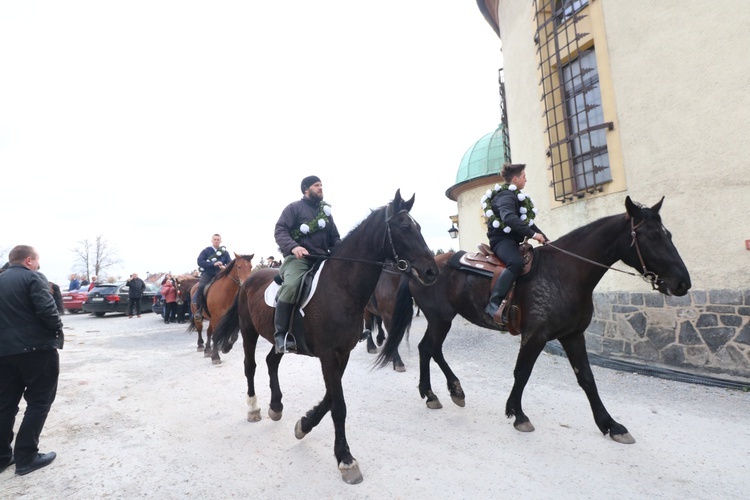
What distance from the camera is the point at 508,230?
4.35 meters

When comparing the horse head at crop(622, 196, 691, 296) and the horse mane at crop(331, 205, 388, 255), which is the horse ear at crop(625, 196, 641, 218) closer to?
the horse head at crop(622, 196, 691, 296)

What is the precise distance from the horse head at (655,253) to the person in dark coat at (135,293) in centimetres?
1896

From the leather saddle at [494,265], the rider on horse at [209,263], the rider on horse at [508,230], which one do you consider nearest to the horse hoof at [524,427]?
the leather saddle at [494,265]

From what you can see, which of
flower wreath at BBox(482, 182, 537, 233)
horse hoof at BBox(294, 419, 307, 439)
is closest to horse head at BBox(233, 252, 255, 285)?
horse hoof at BBox(294, 419, 307, 439)

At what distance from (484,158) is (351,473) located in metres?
13.6

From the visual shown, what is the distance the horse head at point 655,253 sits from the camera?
3486mm

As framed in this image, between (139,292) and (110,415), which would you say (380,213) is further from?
(139,292)

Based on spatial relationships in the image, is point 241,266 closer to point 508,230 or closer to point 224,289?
point 224,289

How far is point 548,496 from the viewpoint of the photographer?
8.89ft

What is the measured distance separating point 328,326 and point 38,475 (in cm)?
283

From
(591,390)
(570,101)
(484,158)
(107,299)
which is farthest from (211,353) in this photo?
(107,299)

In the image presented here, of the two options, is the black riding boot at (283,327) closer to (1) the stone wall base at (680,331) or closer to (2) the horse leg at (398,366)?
(2) the horse leg at (398,366)

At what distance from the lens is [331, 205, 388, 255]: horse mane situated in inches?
139

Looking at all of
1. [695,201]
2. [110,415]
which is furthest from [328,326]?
[695,201]
